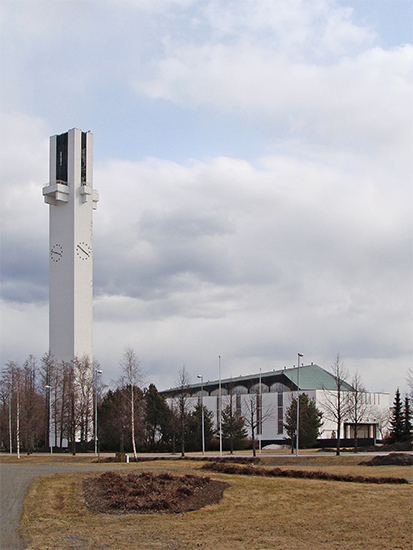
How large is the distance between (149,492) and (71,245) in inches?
2708

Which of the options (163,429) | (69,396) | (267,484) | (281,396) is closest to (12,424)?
(69,396)

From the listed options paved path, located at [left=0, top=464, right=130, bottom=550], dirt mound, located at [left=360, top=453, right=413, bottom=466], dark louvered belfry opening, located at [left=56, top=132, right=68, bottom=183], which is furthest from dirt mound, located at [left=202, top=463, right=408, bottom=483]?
dark louvered belfry opening, located at [left=56, top=132, right=68, bottom=183]

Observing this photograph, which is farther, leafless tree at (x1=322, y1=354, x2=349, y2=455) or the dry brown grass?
leafless tree at (x1=322, y1=354, x2=349, y2=455)

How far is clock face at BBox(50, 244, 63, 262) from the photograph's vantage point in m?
90.7

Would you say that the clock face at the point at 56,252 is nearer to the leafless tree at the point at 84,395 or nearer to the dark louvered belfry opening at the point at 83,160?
the dark louvered belfry opening at the point at 83,160

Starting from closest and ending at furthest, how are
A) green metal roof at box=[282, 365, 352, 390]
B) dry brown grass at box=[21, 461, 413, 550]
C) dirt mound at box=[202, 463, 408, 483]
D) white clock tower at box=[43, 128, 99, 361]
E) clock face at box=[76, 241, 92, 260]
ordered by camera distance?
dry brown grass at box=[21, 461, 413, 550] < dirt mound at box=[202, 463, 408, 483] < white clock tower at box=[43, 128, 99, 361] < clock face at box=[76, 241, 92, 260] < green metal roof at box=[282, 365, 352, 390]

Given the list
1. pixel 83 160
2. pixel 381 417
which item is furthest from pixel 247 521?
pixel 83 160

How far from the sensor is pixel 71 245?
89625 mm

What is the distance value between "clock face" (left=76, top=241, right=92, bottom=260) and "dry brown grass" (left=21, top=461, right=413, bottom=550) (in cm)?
6413

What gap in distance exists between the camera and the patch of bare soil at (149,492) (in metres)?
22.3

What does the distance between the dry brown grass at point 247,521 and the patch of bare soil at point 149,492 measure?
0.54 meters

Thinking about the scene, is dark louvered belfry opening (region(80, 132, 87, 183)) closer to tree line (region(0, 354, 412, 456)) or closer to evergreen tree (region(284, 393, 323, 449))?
tree line (region(0, 354, 412, 456))

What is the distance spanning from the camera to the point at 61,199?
9012 cm

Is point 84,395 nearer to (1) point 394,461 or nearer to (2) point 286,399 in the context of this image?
(2) point 286,399
